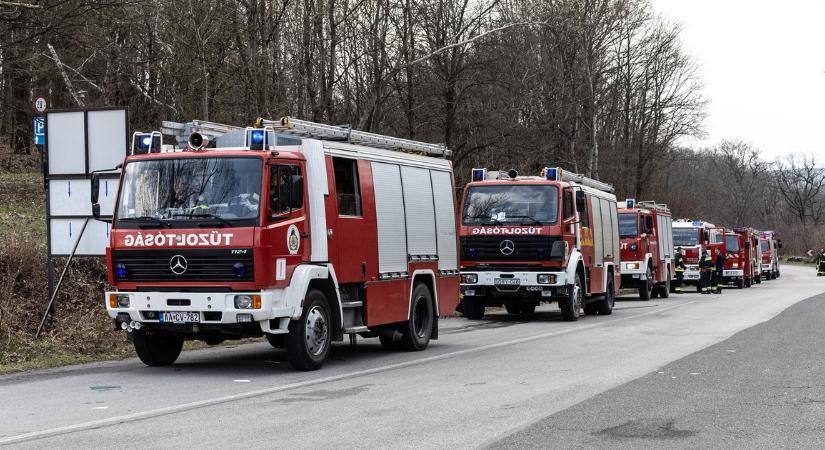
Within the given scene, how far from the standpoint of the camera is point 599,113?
48.5 m

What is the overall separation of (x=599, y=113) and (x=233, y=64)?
27114 millimetres

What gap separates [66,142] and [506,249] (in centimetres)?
903

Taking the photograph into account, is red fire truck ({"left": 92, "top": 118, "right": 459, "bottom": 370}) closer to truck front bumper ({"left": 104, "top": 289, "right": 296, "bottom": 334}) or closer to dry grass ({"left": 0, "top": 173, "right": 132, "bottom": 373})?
truck front bumper ({"left": 104, "top": 289, "right": 296, "bottom": 334})

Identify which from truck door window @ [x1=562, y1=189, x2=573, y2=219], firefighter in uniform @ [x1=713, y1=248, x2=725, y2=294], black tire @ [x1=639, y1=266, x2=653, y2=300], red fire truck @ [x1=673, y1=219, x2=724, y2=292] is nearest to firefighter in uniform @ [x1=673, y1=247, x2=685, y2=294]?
red fire truck @ [x1=673, y1=219, x2=724, y2=292]

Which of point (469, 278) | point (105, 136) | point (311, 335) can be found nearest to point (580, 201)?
point (469, 278)

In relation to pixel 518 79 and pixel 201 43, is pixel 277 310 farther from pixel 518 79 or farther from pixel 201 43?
pixel 518 79

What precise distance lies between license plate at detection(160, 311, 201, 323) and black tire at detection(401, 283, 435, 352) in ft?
13.2

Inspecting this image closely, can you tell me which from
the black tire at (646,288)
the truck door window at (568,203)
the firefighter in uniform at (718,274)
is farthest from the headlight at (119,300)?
the firefighter in uniform at (718,274)

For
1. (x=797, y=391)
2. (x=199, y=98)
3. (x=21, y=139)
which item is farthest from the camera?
(x=21, y=139)

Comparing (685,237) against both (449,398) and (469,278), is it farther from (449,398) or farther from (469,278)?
(449,398)

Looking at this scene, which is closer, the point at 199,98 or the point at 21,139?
the point at 199,98

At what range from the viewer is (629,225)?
32.1 m

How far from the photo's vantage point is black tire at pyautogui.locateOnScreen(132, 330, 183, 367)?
40.5 feet

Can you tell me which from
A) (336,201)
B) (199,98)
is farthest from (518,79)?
(336,201)
